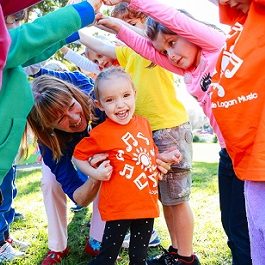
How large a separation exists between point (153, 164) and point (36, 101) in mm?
801

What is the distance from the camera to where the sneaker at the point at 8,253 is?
323cm

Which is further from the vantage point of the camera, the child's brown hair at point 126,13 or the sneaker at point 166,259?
the child's brown hair at point 126,13

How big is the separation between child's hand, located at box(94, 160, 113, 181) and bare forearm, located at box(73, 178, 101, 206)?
162 millimetres

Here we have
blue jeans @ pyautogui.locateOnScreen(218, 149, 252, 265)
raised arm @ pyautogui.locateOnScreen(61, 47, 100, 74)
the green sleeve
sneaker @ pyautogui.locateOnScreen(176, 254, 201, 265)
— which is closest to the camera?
the green sleeve

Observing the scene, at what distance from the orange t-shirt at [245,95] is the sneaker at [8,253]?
2.05 m

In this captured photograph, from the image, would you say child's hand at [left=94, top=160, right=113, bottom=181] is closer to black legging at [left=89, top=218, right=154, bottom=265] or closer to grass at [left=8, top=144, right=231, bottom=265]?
black legging at [left=89, top=218, right=154, bottom=265]

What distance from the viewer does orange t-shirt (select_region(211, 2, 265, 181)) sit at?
5.61 feet

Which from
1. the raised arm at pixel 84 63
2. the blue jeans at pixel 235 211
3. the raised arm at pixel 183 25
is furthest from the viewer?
the raised arm at pixel 84 63

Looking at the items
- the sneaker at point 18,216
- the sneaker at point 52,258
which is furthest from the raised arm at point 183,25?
the sneaker at point 18,216

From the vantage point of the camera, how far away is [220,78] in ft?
6.06

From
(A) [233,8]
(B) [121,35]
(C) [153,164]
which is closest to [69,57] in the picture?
(B) [121,35]

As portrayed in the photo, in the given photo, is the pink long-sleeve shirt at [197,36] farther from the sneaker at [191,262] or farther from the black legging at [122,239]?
the sneaker at [191,262]

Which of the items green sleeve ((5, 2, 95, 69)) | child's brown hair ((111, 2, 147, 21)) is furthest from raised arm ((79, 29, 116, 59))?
green sleeve ((5, 2, 95, 69))

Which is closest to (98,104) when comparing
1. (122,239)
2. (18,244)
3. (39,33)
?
(122,239)
